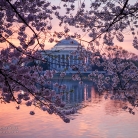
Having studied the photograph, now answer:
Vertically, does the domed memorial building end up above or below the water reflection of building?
above

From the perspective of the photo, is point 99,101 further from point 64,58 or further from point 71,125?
point 64,58

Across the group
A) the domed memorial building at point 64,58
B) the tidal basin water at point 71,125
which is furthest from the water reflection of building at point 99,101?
the domed memorial building at point 64,58

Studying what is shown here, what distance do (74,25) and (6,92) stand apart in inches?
190

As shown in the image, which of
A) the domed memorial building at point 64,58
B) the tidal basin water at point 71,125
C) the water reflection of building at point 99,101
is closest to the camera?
the domed memorial building at point 64,58

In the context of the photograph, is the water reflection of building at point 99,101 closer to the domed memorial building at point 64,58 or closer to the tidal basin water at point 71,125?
the tidal basin water at point 71,125

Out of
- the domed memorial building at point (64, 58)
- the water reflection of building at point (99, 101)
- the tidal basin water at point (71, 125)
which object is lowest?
the tidal basin water at point (71, 125)

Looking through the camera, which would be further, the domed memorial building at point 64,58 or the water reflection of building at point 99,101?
the water reflection of building at point 99,101

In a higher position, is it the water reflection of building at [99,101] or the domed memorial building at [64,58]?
the domed memorial building at [64,58]

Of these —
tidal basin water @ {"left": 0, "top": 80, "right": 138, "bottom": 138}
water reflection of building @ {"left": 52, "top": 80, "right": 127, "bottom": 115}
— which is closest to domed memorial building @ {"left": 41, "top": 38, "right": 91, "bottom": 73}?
tidal basin water @ {"left": 0, "top": 80, "right": 138, "bottom": 138}

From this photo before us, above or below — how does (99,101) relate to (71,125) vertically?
above

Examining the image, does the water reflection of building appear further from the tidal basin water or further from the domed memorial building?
the domed memorial building

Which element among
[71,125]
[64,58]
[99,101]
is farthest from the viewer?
[99,101]


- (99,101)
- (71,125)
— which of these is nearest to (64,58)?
(71,125)

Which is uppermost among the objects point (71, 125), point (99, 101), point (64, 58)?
point (64, 58)
